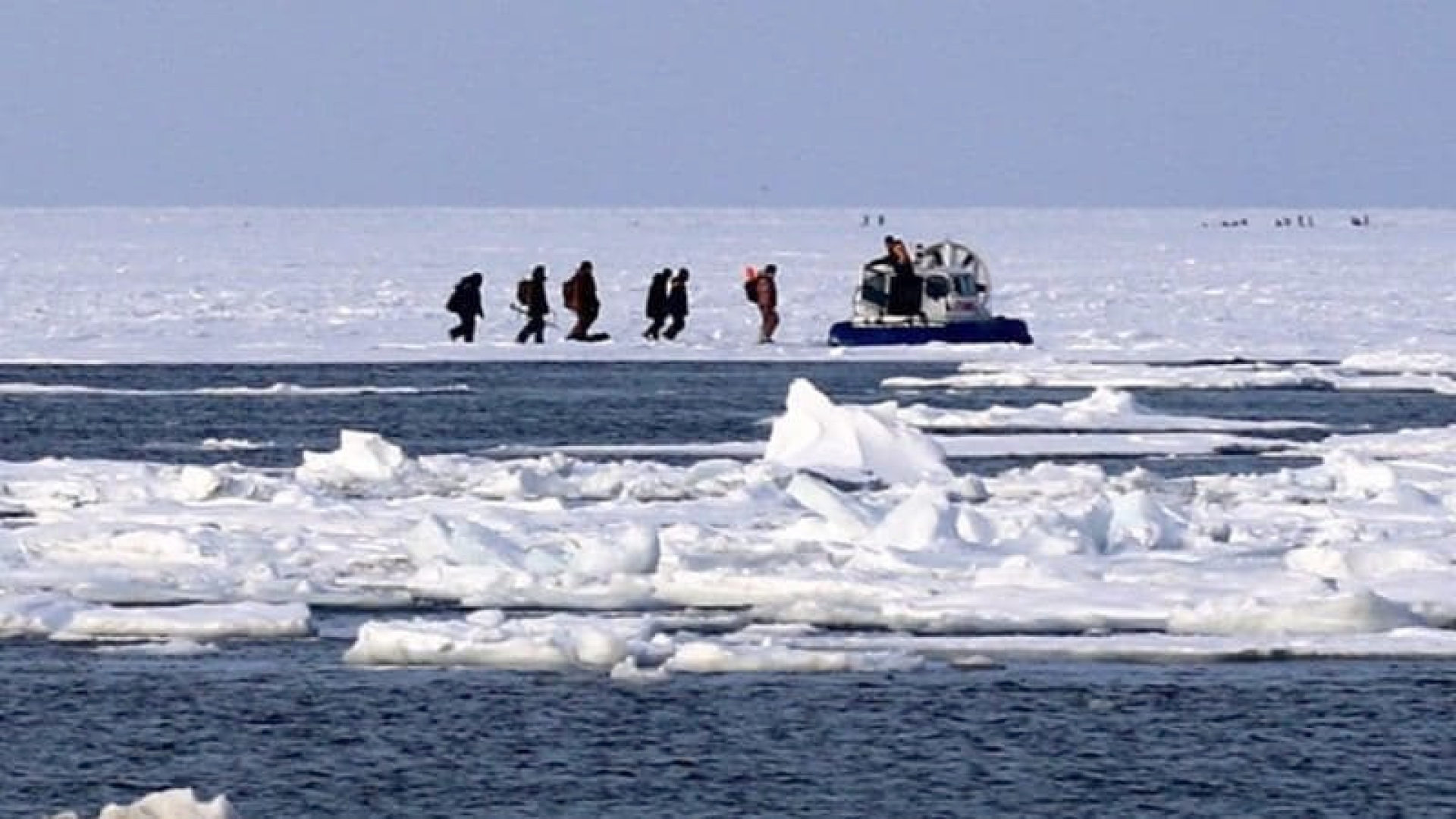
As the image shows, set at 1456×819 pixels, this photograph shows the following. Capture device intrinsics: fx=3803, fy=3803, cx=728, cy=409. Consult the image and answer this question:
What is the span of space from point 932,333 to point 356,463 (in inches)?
855

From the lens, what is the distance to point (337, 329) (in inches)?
1906

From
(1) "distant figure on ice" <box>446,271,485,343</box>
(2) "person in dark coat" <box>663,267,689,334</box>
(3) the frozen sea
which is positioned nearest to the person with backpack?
(2) "person in dark coat" <box>663,267,689,334</box>

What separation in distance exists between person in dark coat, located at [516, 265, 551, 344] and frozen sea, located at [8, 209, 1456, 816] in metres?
7.44

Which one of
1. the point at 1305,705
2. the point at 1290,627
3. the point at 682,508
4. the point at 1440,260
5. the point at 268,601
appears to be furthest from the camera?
the point at 1440,260

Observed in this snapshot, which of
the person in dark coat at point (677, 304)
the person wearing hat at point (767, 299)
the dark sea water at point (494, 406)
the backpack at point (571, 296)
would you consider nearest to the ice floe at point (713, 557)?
the dark sea water at point (494, 406)

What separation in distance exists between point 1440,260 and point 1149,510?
3054 inches

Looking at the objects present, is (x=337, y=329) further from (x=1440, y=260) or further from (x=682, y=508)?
(x=1440, y=260)

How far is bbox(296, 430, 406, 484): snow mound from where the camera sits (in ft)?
74.5

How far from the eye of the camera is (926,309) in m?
44.6

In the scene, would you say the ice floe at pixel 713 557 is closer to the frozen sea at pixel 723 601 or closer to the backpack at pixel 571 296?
the frozen sea at pixel 723 601

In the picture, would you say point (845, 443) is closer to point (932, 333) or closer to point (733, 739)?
point (733, 739)

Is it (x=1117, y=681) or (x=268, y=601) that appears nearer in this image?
(x=1117, y=681)

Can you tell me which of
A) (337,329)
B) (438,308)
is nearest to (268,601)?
(337,329)

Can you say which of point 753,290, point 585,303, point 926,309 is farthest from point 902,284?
point 585,303
